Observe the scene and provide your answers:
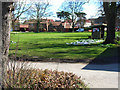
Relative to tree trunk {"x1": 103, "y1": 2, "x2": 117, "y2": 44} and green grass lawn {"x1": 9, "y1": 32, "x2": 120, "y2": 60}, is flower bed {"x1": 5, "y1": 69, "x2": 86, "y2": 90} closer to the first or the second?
green grass lawn {"x1": 9, "y1": 32, "x2": 120, "y2": 60}

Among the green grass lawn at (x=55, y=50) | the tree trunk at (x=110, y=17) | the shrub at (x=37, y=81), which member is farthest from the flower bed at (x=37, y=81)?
the tree trunk at (x=110, y=17)

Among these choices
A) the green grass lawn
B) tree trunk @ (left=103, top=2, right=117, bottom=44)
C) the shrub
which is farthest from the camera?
tree trunk @ (left=103, top=2, right=117, bottom=44)

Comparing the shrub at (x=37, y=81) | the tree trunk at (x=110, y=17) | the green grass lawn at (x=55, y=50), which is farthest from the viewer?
the tree trunk at (x=110, y=17)

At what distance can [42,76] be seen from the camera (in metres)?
4.04

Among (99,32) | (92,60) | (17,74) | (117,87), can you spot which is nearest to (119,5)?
(99,32)

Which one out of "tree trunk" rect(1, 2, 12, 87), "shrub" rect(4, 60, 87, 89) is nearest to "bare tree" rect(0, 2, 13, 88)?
"tree trunk" rect(1, 2, 12, 87)

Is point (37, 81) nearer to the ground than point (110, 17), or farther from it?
nearer to the ground


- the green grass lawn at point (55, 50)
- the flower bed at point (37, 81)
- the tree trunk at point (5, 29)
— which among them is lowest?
the green grass lawn at point (55, 50)

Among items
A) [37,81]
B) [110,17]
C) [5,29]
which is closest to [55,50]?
[110,17]

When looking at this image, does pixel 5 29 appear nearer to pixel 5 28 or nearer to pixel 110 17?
pixel 5 28

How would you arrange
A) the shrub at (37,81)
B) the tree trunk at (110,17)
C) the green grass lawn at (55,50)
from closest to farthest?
the shrub at (37,81) < the green grass lawn at (55,50) < the tree trunk at (110,17)

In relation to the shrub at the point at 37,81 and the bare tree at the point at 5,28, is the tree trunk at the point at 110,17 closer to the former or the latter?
the shrub at the point at 37,81

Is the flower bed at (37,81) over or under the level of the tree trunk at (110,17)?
under

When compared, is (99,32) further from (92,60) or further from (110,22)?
(92,60)
